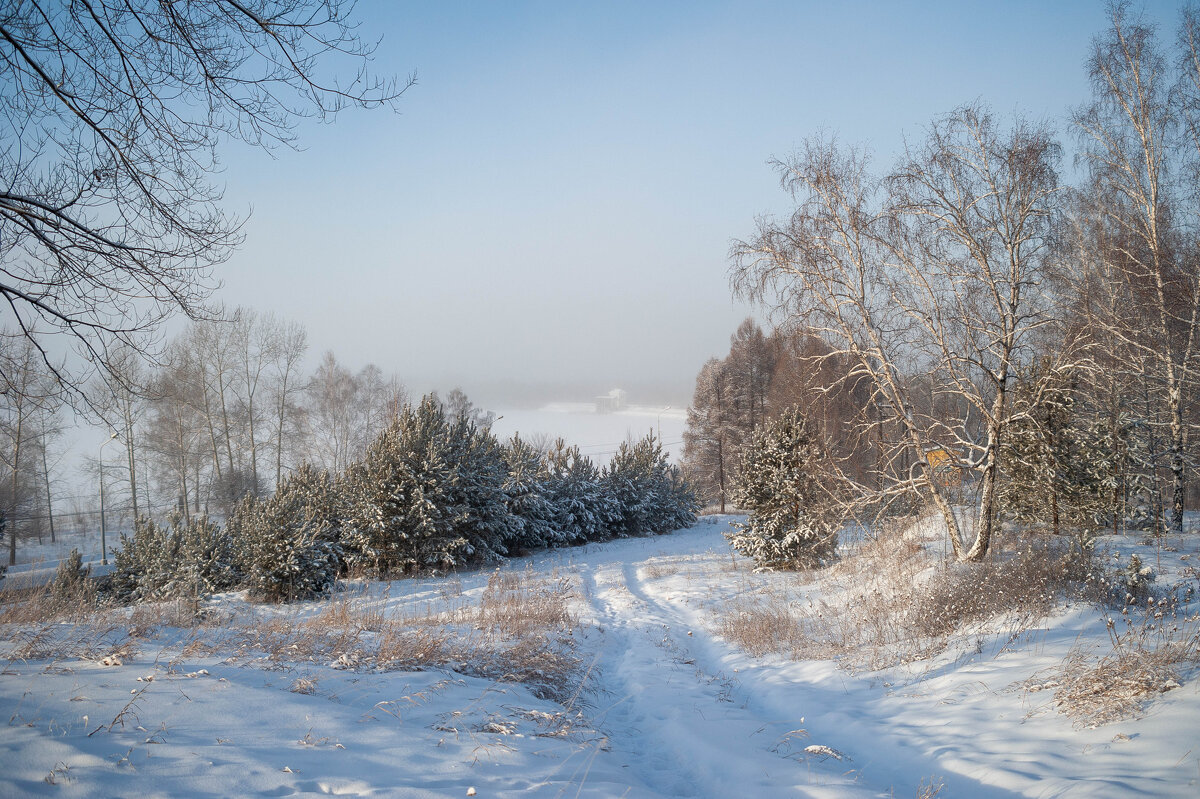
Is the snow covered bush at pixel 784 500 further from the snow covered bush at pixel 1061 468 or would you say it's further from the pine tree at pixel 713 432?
the pine tree at pixel 713 432

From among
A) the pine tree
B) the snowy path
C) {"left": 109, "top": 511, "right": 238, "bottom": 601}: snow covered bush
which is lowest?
the snowy path

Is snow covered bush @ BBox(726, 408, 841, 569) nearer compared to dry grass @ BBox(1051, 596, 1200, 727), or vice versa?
dry grass @ BBox(1051, 596, 1200, 727)

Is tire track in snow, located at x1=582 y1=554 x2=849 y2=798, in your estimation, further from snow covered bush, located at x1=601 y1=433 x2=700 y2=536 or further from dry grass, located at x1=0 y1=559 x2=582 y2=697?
snow covered bush, located at x1=601 y1=433 x2=700 y2=536

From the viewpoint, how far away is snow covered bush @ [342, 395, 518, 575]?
15.0 metres

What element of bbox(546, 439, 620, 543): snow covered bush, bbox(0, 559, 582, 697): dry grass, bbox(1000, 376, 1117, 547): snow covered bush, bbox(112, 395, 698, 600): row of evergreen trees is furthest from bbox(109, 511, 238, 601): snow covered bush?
bbox(1000, 376, 1117, 547): snow covered bush

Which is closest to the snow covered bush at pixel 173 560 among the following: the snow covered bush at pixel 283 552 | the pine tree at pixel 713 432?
the snow covered bush at pixel 283 552

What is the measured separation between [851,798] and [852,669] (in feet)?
9.74

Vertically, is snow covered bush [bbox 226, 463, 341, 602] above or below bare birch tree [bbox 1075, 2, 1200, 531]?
below

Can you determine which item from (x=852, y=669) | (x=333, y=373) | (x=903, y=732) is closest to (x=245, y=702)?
(x=903, y=732)

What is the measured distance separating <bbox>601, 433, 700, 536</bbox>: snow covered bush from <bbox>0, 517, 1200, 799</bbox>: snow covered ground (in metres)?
17.8

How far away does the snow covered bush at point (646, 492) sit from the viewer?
2430cm

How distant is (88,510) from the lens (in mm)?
30750

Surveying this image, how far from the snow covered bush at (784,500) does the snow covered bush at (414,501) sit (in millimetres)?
7398

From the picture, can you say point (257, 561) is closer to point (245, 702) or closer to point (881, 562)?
point (245, 702)
